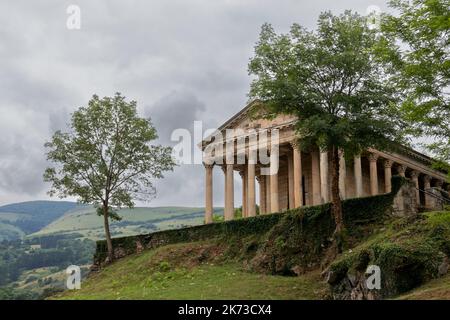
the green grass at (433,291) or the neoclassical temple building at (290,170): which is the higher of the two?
the neoclassical temple building at (290,170)

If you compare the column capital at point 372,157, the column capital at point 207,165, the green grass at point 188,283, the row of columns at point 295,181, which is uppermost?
the column capital at point 372,157

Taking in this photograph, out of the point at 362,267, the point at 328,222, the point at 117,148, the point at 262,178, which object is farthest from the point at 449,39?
the point at 262,178

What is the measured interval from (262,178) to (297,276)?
27.6 meters

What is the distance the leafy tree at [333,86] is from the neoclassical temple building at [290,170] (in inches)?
500

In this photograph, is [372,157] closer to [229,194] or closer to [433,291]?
[229,194]

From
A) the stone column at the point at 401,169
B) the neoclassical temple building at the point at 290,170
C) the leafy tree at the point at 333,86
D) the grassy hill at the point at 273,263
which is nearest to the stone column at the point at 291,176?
the neoclassical temple building at the point at 290,170

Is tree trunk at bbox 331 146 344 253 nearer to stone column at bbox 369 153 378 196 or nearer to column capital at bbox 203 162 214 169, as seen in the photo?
stone column at bbox 369 153 378 196

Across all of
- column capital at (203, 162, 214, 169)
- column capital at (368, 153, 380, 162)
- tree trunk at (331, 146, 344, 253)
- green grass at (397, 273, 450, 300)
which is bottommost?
green grass at (397, 273, 450, 300)

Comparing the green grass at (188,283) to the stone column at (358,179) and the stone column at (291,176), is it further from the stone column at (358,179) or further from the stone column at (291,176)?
the stone column at (358,179)

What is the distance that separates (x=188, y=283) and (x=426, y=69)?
16707 millimetres

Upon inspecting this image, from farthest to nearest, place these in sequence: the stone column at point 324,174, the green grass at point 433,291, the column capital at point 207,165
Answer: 1. the column capital at point 207,165
2. the stone column at point 324,174
3. the green grass at point 433,291

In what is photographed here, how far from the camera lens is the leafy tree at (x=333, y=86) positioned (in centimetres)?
2798

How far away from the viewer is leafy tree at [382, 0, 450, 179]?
18.1 metres

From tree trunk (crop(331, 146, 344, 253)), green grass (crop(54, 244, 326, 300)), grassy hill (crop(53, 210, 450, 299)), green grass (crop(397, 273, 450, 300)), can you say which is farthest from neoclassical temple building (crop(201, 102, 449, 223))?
green grass (crop(397, 273, 450, 300))
